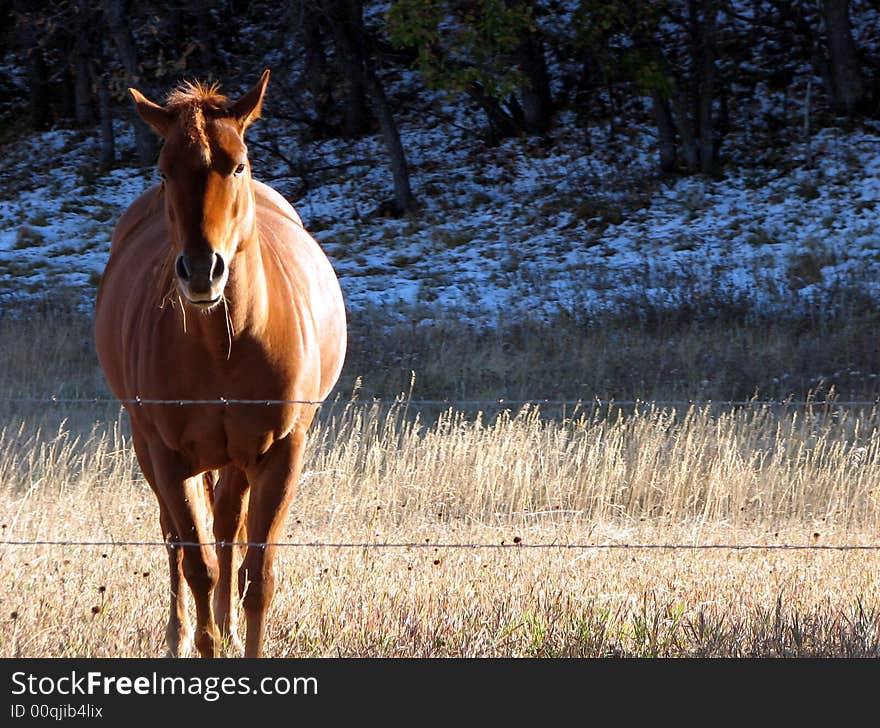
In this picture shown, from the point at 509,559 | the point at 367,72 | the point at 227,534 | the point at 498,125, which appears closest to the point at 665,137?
the point at 498,125

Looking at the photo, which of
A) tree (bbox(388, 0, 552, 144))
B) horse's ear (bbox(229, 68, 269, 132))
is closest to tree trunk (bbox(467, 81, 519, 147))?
tree (bbox(388, 0, 552, 144))

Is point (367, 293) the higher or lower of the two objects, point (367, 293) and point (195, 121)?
the lower

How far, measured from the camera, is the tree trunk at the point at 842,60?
18.0 metres

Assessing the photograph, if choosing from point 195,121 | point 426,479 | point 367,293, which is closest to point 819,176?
point 367,293

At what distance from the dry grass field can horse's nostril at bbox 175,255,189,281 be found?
1412 mm

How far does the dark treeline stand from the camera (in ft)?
52.3

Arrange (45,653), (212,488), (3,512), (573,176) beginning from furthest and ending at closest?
(573,176)
(3,512)
(212,488)
(45,653)

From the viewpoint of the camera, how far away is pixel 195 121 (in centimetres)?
377

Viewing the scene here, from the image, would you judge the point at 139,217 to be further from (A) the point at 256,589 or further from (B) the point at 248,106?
(A) the point at 256,589

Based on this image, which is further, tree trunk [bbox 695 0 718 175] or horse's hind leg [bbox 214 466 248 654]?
tree trunk [bbox 695 0 718 175]

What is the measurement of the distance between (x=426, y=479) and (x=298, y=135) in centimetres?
1701

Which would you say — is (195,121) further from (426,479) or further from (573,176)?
(573,176)

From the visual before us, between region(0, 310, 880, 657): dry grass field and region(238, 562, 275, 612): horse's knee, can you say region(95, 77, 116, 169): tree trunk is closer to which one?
region(0, 310, 880, 657): dry grass field

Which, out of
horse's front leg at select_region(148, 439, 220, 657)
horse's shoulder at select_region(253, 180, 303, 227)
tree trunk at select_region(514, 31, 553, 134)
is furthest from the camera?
tree trunk at select_region(514, 31, 553, 134)
